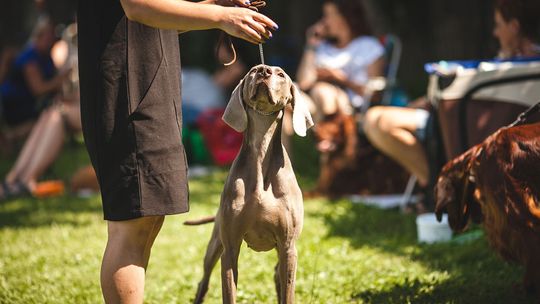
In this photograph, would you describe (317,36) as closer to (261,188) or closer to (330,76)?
(330,76)

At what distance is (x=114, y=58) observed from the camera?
2.91m

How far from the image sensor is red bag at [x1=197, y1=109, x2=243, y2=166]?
A: 909cm

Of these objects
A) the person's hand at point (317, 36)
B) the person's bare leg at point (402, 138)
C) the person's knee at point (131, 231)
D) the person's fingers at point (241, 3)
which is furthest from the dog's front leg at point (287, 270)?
the person's hand at point (317, 36)

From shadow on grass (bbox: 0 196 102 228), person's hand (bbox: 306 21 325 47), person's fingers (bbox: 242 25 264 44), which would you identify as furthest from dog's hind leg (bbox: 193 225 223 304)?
person's hand (bbox: 306 21 325 47)

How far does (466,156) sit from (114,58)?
176 centimetres

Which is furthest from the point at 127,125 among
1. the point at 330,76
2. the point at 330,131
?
the point at 330,76

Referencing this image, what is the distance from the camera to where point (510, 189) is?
10.7 ft

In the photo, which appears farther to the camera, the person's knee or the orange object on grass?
the orange object on grass

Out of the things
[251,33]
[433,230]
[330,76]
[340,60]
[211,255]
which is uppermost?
[251,33]

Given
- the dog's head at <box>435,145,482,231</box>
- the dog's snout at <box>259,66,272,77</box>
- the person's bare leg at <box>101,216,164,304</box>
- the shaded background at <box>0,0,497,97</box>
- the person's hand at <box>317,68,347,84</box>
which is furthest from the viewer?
the shaded background at <box>0,0,497,97</box>

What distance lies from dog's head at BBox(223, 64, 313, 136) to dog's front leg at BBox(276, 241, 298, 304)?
1.59 ft

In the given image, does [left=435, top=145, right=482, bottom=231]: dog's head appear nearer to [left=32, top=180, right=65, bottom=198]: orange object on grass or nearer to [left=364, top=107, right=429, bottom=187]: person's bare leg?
[left=364, top=107, right=429, bottom=187]: person's bare leg

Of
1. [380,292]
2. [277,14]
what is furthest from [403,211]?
[277,14]

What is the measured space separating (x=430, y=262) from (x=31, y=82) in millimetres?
6215
